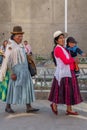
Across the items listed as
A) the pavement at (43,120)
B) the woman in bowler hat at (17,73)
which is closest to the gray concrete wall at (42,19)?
the pavement at (43,120)

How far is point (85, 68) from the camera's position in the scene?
38.5 feet

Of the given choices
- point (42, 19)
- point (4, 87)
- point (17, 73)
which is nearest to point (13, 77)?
point (17, 73)

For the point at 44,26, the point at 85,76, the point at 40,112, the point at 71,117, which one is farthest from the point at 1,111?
the point at 44,26

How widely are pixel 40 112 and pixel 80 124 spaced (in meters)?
1.36

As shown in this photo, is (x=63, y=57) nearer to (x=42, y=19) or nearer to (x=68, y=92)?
(x=68, y=92)

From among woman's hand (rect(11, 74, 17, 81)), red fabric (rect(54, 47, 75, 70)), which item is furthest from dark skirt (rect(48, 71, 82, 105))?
woman's hand (rect(11, 74, 17, 81))

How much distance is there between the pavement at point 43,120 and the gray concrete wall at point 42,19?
17.8 meters

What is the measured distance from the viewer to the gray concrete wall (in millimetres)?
26859

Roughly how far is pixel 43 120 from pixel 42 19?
19243 mm

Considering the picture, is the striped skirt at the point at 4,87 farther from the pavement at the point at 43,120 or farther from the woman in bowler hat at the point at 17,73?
the pavement at the point at 43,120

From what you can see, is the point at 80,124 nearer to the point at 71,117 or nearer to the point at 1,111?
the point at 71,117

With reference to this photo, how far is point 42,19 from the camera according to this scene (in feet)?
88.5

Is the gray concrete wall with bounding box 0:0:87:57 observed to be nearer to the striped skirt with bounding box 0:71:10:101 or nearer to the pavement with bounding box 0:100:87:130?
the pavement with bounding box 0:100:87:130

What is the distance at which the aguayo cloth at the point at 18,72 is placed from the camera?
8.47 metres
